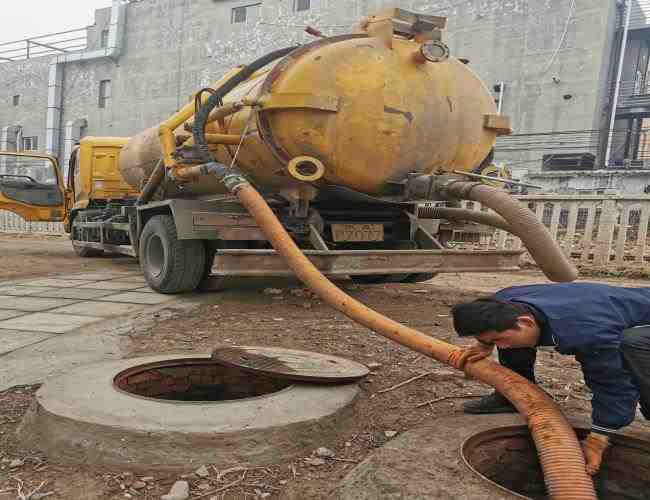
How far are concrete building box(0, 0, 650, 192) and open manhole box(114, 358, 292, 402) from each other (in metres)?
16.9

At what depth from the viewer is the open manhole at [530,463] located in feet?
7.24

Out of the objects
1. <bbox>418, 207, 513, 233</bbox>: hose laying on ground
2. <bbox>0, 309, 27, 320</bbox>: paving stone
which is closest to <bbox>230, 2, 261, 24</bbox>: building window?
<bbox>418, 207, 513, 233</bbox>: hose laying on ground

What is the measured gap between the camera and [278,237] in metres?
3.79

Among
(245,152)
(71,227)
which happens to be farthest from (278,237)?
(71,227)

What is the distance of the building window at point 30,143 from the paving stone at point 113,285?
87.5 feet

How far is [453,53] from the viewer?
64.6 ft

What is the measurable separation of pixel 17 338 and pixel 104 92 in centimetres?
2657

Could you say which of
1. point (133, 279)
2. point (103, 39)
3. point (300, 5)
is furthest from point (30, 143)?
point (133, 279)

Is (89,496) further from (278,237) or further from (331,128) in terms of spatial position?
(331,128)

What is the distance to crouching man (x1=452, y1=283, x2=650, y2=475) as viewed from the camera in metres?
1.96

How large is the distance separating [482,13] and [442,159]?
16549 millimetres

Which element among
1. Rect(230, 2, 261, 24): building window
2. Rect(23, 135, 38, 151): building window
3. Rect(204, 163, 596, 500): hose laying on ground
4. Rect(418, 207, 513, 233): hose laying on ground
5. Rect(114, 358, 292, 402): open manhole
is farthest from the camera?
Rect(23, 135, 38, 151): building window

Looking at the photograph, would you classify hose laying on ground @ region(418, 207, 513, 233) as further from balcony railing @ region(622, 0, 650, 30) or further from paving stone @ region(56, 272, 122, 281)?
balcony railing @ region(622, 0, 650, 30)

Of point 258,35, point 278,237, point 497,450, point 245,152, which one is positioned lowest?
point 497,450
